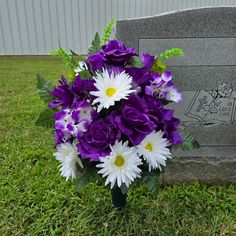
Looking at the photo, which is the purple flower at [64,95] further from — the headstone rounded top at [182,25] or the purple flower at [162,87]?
the headstone rounded top at [182,25]

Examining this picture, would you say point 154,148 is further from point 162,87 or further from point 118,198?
point 118,198

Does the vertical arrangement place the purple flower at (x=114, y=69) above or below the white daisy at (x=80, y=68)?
above

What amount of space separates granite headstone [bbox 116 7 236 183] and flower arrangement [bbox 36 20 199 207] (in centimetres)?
59

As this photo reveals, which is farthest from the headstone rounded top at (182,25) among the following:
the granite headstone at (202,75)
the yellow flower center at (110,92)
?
the yellow flower center at (110,92)

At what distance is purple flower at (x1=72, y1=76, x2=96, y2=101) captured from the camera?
126 centimetres

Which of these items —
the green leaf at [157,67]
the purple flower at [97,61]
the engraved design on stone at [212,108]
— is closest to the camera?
the purple flower at [97,61]

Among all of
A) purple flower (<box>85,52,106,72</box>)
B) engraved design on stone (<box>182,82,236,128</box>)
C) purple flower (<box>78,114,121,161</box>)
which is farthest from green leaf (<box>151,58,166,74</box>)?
engraved design on stone (<box>182,82,236,128</box>)

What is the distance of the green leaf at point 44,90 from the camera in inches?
57.1

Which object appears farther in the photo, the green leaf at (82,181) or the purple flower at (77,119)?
the green leaf at (82,181)

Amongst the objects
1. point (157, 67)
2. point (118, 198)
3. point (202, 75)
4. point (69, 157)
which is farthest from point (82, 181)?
point (202, 75)

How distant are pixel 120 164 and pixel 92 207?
631 millimetres

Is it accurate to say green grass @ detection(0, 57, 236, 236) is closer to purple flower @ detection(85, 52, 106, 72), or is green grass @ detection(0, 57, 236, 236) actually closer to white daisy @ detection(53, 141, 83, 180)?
white daisy @ detection(53, 141, 83, 180)

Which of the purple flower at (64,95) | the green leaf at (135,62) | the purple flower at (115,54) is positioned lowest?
the purple flower at (64,95)

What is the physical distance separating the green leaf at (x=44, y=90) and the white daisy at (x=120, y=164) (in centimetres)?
45
